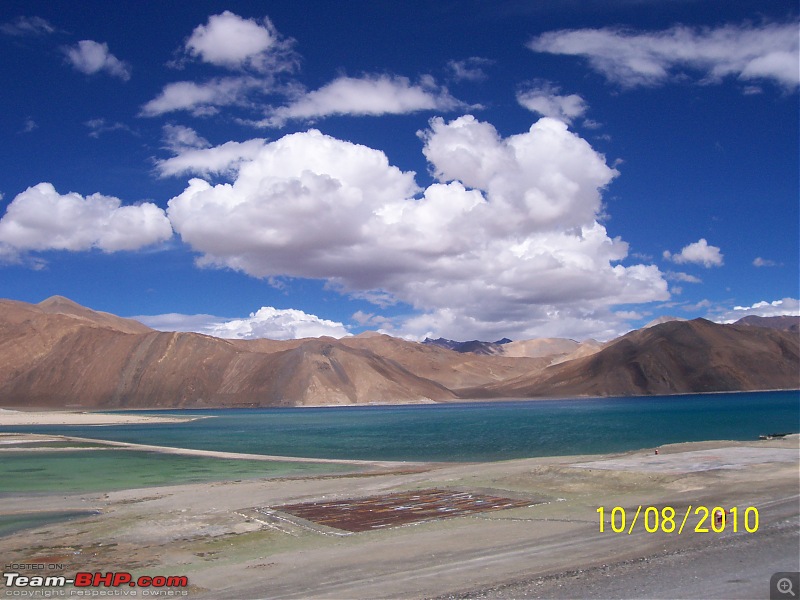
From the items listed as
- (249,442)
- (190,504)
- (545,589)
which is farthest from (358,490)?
(249,442)

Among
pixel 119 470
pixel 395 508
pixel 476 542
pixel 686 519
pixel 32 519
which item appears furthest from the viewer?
pixel 119 470

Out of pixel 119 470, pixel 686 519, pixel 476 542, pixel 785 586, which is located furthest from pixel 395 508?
pixel 119 470

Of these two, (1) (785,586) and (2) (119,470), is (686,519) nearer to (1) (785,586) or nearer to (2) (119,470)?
(1) (785,586)

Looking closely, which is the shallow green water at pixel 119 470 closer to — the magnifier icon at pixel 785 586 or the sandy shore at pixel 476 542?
the sandy shore at pixel 476 542

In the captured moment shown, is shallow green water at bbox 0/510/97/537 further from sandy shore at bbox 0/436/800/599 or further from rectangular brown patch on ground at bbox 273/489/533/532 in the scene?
rectangular brown patch on ground at bbox 273/489/533/532

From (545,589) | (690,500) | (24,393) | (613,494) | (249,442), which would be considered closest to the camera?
(545,589)

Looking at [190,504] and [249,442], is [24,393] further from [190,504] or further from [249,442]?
[190,504]
